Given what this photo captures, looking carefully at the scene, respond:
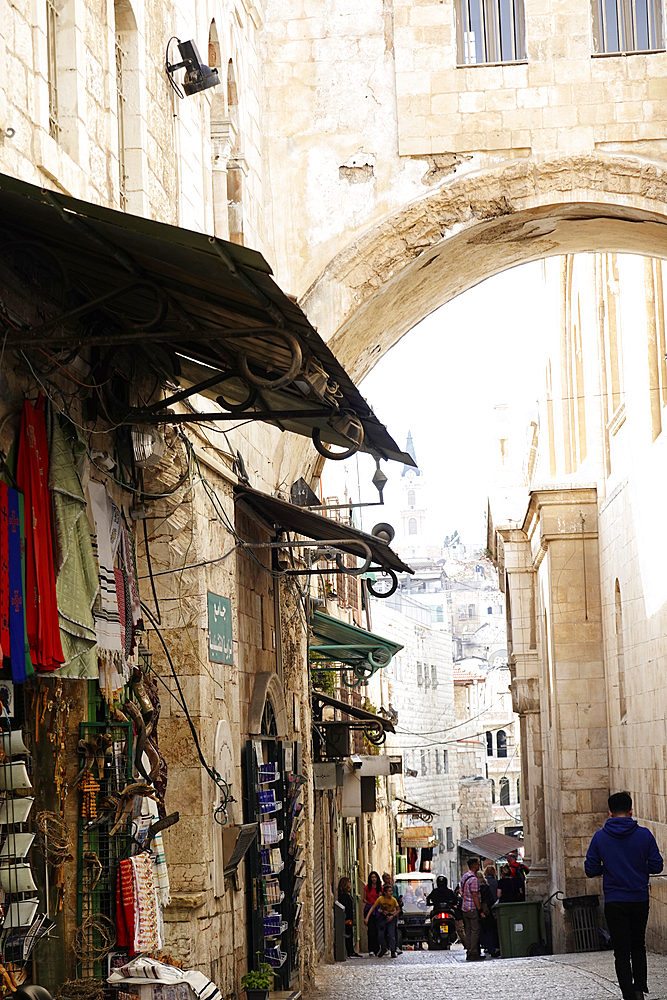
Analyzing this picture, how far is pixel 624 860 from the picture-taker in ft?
25.8

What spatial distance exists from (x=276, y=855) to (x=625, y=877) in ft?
9.95

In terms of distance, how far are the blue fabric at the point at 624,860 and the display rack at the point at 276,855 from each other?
2.49 m

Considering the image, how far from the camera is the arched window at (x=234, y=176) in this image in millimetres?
10188

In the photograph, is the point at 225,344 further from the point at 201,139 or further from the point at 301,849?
the point at 301,849

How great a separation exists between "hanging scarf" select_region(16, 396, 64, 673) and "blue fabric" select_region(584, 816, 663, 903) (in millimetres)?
4016

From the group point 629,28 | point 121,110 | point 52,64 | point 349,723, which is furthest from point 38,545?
point 349,723

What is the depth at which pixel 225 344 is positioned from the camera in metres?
5.92

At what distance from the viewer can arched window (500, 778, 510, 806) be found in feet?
233

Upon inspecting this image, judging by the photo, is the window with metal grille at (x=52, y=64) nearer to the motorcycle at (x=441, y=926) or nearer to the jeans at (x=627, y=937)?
the jeans at (x=627, y=937)

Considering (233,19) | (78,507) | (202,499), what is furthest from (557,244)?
(78,507)

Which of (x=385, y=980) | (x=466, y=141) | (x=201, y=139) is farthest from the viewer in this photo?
(x=385, y=980)

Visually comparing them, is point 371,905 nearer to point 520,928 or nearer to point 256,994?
point 520,928

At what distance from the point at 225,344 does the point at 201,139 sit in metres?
3.78

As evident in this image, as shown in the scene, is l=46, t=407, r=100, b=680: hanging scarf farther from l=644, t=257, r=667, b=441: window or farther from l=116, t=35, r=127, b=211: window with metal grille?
l=644, t=257, r=667, b=441: window
